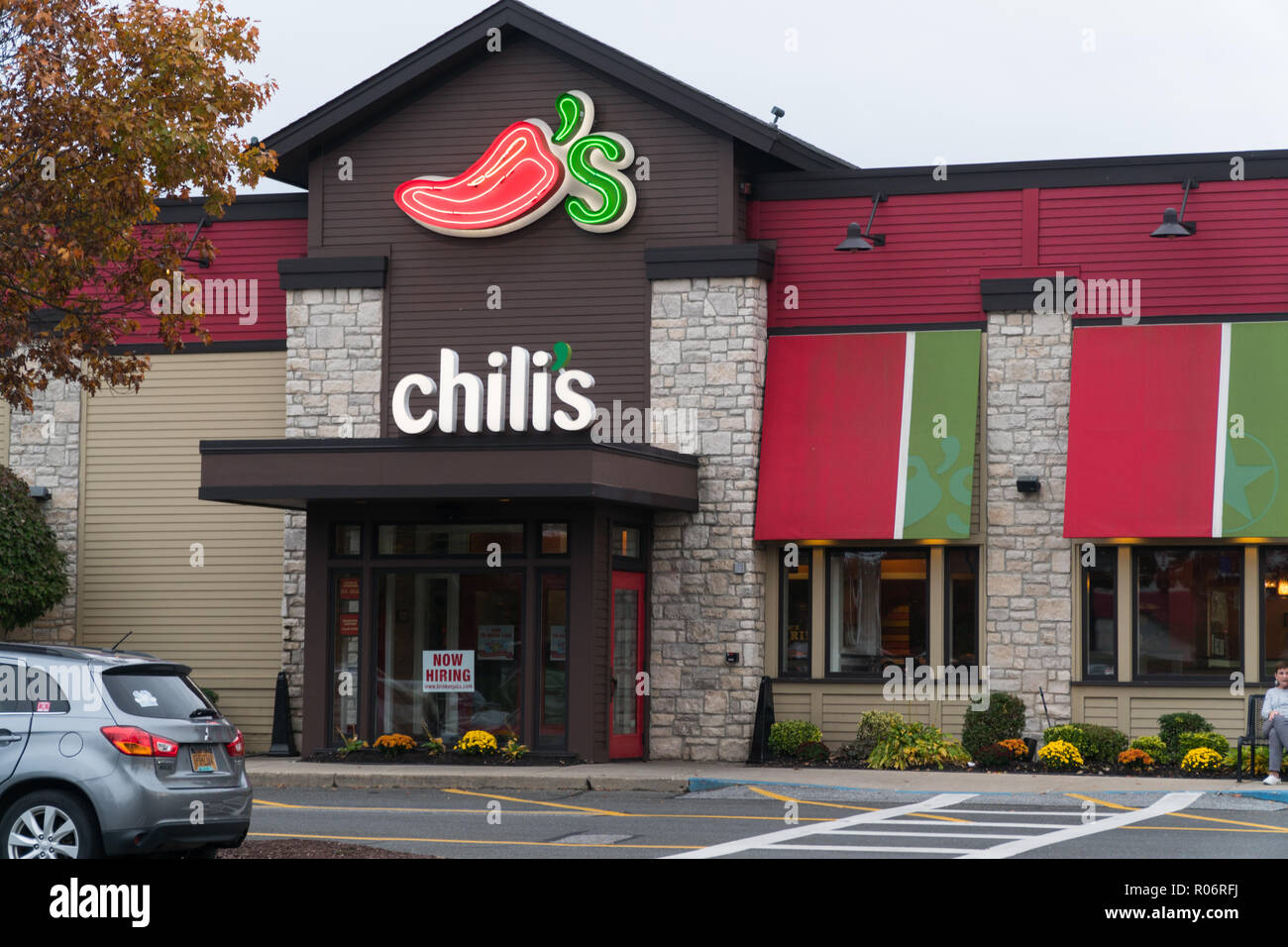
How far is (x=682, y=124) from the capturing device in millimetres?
22750

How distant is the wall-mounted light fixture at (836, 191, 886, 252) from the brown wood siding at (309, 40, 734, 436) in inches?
65.5

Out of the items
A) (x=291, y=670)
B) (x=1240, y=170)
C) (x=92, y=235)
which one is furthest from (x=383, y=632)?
(x=1240, y=170)

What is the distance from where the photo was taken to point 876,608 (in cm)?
2262

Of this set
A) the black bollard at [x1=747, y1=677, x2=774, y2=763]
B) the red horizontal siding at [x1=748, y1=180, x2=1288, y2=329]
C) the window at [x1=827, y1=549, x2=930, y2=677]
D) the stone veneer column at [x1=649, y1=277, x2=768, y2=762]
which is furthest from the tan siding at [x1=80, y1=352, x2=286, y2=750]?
the window at [x1=827, y1=549, x2=930, y2=677]

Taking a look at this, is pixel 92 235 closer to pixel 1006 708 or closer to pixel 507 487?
pixel 507 487

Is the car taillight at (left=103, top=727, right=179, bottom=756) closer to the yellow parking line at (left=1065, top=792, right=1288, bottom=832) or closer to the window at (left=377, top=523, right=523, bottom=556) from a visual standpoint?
the yellow parking line at (left=1065, top=792, right=1288, bottom=832)

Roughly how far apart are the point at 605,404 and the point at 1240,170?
867 cm

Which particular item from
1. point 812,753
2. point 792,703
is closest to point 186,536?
point 792,703

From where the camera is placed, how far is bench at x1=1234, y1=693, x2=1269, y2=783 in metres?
19.2

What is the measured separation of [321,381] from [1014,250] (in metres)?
9.56

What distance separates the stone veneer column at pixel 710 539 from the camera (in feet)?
72.9

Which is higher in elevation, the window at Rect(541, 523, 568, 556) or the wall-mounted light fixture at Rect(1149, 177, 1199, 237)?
the wall-mounted light fixture at Rect(1149, 177, 1199, 237)

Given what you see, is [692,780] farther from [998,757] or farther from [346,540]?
[346,540]

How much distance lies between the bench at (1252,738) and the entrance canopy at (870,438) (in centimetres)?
396
